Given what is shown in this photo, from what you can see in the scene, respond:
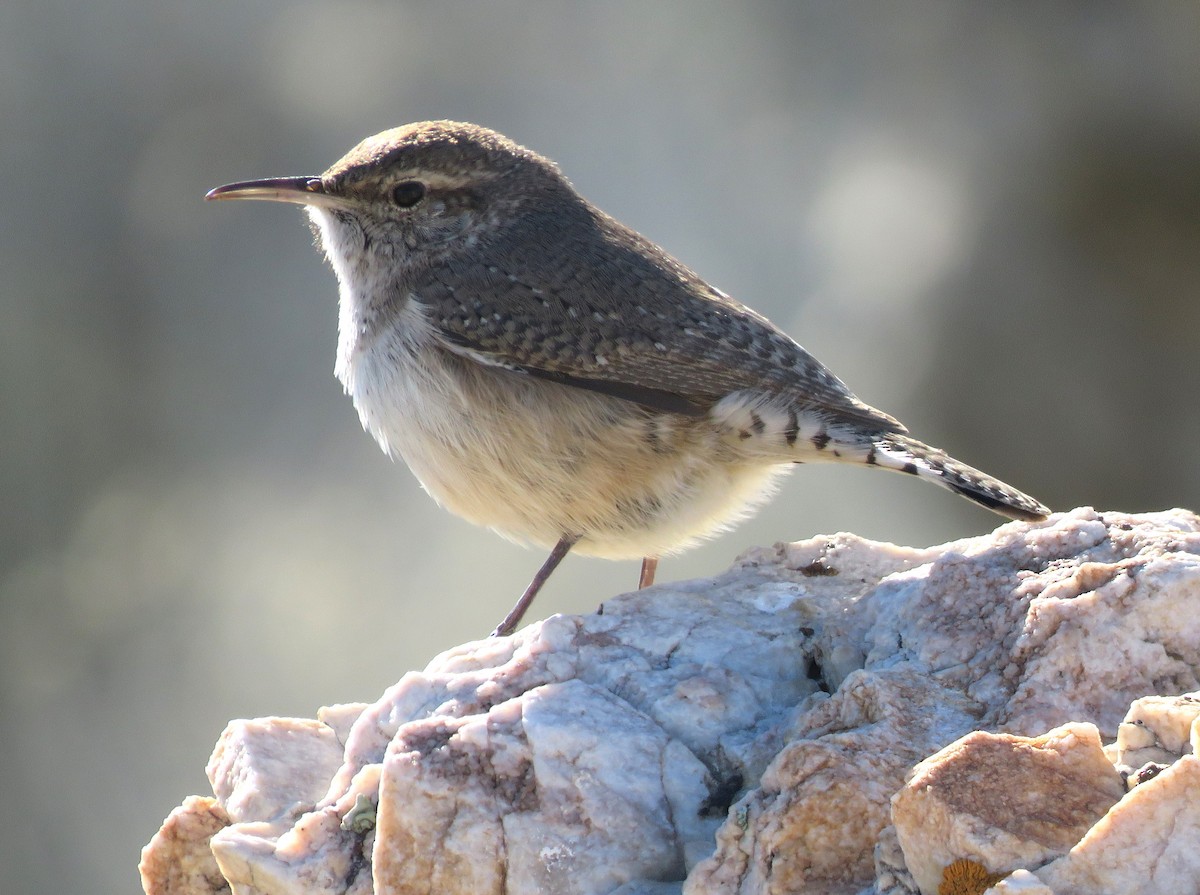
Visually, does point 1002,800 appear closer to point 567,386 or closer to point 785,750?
point 785,750

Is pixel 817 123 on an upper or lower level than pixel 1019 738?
upper

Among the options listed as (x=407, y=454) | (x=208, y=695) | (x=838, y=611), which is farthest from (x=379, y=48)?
(x=838, y=611)

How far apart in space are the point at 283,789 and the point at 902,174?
6750 millimetres

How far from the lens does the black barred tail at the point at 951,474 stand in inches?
143

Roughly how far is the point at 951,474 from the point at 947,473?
0.01 metres

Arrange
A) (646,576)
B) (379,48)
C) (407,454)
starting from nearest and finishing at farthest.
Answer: (407,454)
(646,576)
(379,48)

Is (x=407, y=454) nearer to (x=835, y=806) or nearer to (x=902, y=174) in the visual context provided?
(x=835, y=806)

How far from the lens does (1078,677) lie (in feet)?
9.22

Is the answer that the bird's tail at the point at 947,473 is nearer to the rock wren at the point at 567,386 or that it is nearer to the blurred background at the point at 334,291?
the rock wren at the point at 567,386

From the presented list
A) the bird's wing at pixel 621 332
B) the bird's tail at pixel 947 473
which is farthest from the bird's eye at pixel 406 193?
the bird's tail at pixel 947 473

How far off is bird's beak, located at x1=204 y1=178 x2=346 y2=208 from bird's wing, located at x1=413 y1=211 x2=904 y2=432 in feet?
1.60

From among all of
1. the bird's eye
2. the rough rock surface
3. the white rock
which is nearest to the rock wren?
the bird's eye

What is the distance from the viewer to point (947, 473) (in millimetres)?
3889

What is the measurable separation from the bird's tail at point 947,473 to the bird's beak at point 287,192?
2123mm
